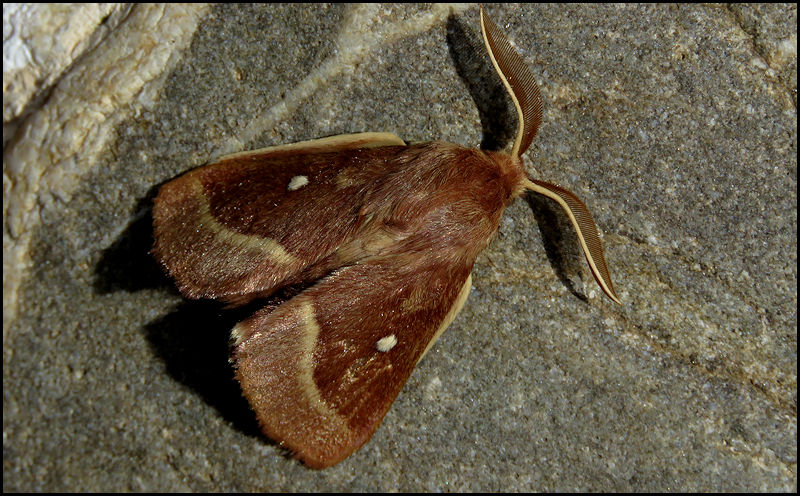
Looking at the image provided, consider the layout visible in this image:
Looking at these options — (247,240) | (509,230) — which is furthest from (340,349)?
(509,230)

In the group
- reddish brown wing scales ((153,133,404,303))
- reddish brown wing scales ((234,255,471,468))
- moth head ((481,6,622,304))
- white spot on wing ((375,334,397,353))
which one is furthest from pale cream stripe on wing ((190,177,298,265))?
moth head ((481,6,622,304))

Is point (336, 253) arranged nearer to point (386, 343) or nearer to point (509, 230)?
point (386, 343)

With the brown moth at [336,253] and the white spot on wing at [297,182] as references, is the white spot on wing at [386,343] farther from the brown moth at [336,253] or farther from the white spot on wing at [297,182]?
the white spot on wing at [297,182]

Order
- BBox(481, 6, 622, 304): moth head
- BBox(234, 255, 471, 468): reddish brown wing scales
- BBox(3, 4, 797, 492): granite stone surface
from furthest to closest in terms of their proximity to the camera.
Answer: BBox(3, 4, 797, 492): granite stone surface < BBox(481, 6, 622, 304): moth head < BBox(234, 255, 471, 468): reddish brown wing scales

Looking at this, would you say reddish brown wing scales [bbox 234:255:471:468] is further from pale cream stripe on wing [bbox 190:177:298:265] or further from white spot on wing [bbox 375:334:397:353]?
pale cream stripe on wing [bbox 190:177:298:265]

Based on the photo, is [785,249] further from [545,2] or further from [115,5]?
[115,5]
